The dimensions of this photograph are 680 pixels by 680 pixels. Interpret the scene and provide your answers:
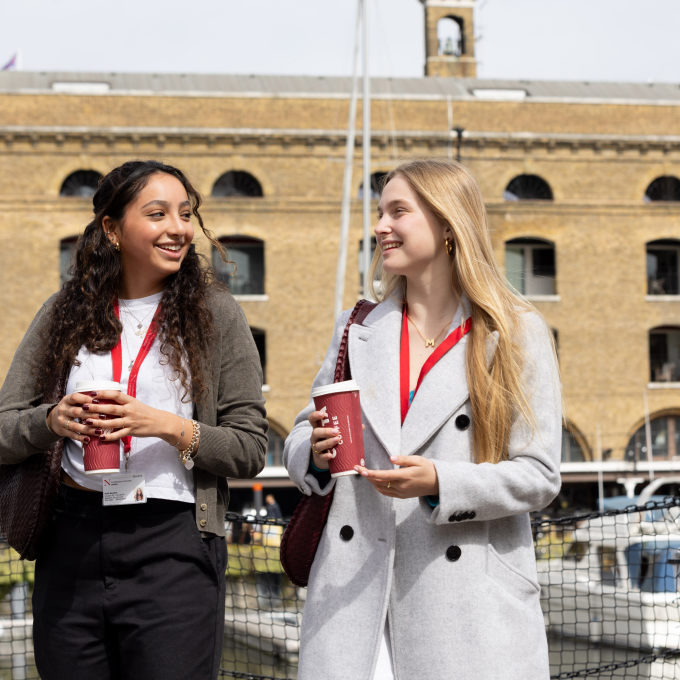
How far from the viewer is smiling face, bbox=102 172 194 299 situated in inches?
102

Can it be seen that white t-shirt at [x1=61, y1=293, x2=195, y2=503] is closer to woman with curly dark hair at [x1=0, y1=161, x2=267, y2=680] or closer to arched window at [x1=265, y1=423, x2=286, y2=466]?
woman with curly dark hair at [x1=0, y1=161, x2=267, y2=680]

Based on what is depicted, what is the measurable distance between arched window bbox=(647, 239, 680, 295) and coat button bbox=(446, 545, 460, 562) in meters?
28.4

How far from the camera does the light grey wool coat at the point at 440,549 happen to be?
221cm

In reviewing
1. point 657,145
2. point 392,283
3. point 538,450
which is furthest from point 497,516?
point 657,145

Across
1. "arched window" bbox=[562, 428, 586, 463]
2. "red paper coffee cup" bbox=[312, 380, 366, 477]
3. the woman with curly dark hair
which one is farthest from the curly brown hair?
"arched window" bbox=[562, 428, 586, 463]

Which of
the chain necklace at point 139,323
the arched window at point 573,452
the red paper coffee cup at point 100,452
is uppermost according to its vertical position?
the chain necklace at point 139,323

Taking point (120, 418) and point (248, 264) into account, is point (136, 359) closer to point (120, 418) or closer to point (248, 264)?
point (120, 418)

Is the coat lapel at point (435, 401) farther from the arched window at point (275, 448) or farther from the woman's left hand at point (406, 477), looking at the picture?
the arched window at point (275, 448)

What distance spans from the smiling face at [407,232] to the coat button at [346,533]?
744mm

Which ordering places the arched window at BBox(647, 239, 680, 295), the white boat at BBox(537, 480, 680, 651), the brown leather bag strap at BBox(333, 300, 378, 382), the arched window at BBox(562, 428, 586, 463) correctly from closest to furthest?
the brown leather bag strap at BBox(333, 300, 378, 382)
the white boat at BBox(537, 480, 680, 651)
the arched window at BBox(562, 428, 586, 463)
the arched window at BBox(647, 239, 680, 295)

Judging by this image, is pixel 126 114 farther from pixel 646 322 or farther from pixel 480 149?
pixel 646 322

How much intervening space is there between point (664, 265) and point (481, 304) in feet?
95.0

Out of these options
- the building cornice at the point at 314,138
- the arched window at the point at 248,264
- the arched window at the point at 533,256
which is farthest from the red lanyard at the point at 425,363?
the arched window at the point at 533,256

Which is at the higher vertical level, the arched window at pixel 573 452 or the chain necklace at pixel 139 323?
the chain necklace at pixel 139 323
